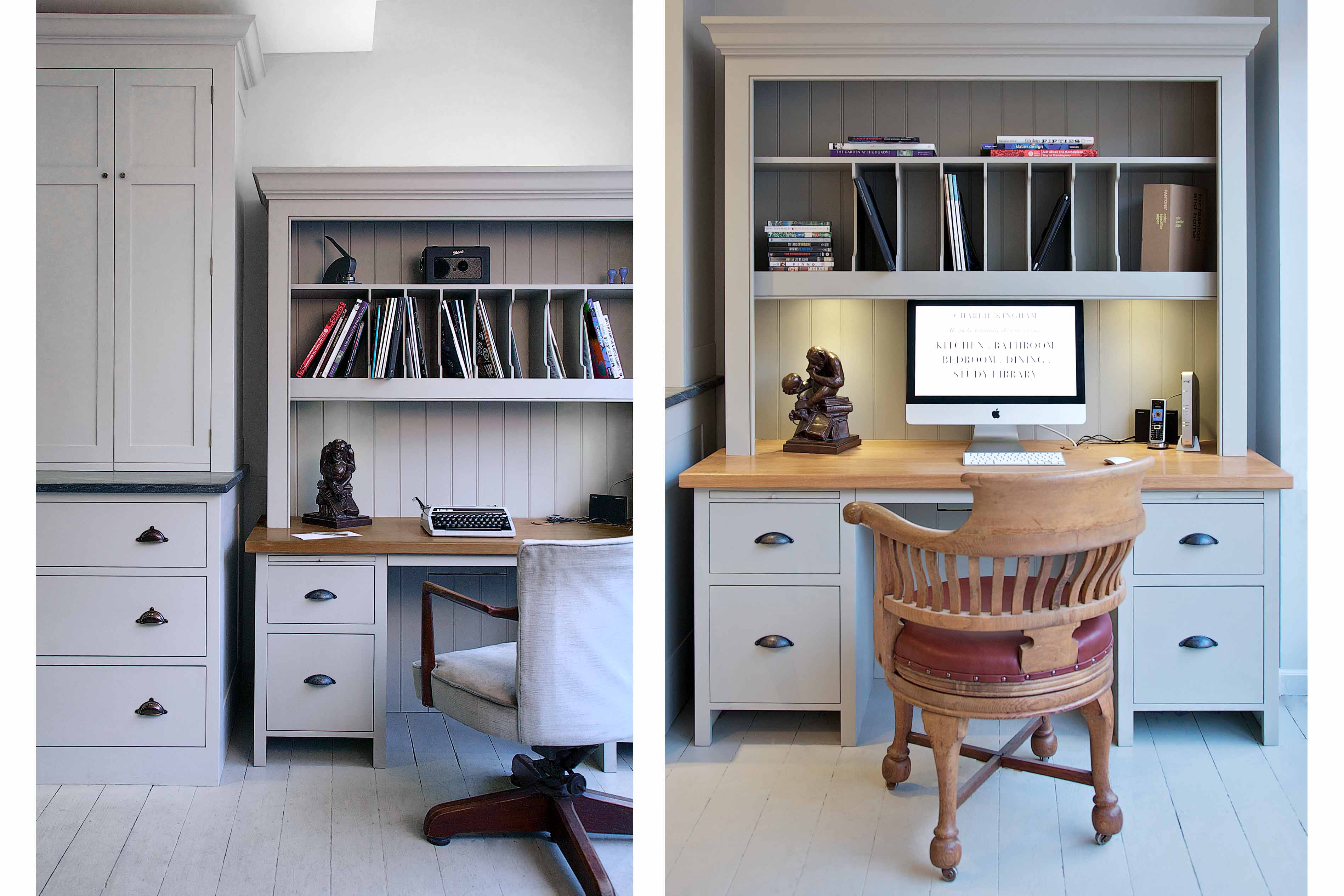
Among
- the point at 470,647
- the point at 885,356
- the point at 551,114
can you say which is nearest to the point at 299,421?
the point at 470,647

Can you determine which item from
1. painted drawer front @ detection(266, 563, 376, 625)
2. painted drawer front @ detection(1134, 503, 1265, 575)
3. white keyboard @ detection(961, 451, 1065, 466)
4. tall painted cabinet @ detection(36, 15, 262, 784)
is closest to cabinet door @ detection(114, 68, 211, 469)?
tall painted cabinet @ detection(36, 15, 262, 784)

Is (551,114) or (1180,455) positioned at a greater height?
(551,114)

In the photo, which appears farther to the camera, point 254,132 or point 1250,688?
point 254,132

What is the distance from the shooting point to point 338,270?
220cm

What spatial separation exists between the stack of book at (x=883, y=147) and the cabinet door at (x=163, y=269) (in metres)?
1.34

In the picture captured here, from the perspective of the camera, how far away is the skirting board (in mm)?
2127

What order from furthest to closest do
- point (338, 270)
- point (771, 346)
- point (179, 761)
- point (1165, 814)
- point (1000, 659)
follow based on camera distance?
1. point (771, 346)
2. point (338, 270)
3. point (179, 761)
4. point (1165, 814)
5. point (1000, 659)

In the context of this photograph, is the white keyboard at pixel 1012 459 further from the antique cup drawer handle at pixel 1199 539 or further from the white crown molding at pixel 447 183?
the white crown molding at pixel 447 183

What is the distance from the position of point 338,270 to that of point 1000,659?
5.13 ft

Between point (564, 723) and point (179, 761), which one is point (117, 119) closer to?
point (179, 761)

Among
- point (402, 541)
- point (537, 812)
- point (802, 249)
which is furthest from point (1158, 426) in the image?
point (402, 541)

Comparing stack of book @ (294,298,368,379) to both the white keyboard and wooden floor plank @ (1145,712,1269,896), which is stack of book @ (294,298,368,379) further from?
wooden floor plank @ (1145,712,1269,896)

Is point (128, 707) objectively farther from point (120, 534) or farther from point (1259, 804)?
point (1259, 804)

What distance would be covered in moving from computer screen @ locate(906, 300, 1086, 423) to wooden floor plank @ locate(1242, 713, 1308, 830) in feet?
2.33
